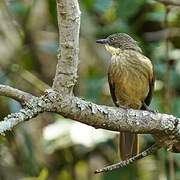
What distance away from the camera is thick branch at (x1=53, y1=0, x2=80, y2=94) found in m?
2.44

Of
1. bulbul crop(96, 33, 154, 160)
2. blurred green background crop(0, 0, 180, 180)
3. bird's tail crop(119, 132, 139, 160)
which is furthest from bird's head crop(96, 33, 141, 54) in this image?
bird's tail crop(119, 132, 139, 160)

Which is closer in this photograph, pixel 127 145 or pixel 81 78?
pixel 127 145

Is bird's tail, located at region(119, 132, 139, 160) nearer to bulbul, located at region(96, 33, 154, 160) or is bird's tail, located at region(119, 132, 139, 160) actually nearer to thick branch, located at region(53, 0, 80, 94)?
bulbul, located at region(96, 33, 154, 160)

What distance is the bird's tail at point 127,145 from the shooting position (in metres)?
3.68

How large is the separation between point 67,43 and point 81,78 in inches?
106

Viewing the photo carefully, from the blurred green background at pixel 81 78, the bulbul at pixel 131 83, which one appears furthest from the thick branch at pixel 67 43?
the blurred green background at pixel 81 78

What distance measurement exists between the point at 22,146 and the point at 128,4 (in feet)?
3.56

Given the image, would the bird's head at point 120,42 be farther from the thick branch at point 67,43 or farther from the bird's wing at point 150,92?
the thick branch at point 67,43

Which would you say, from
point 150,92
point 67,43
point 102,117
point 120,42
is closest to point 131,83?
point 150,92

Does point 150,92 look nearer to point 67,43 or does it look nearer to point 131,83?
point 131,83

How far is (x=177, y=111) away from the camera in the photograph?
13.6ft

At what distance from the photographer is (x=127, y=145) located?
12.2ft

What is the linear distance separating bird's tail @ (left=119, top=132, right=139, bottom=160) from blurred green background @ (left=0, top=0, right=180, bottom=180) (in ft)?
1.04

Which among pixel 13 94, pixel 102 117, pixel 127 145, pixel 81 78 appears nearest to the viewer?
pixel 13 94
